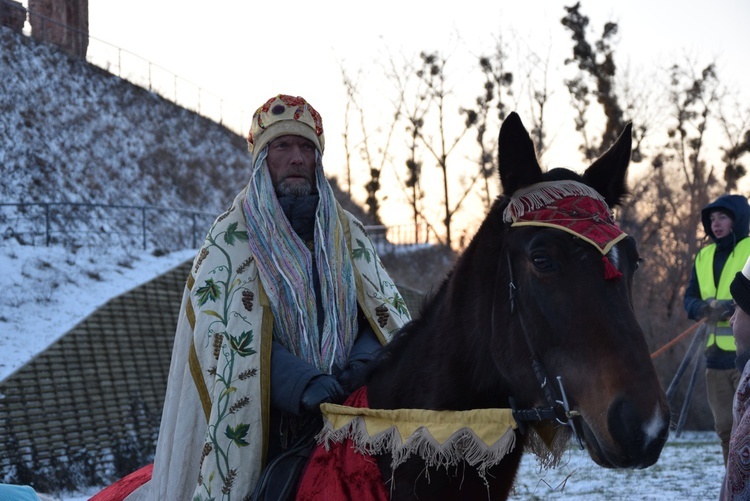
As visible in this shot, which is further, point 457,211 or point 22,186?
point 457,211

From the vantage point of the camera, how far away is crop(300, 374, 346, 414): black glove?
290 cm

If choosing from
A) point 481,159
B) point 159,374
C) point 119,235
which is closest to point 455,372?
point 159,374

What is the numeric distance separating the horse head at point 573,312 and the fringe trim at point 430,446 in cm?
16

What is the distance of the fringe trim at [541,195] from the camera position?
2.48 m

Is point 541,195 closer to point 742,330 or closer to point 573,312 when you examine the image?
point 573,312

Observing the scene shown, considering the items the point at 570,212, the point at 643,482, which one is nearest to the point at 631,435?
the point at 570,212

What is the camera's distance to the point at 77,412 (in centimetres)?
1109

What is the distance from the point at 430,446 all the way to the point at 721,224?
18.0ft

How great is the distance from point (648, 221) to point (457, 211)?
31.9 ft

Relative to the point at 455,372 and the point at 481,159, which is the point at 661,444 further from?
the point at 481,159

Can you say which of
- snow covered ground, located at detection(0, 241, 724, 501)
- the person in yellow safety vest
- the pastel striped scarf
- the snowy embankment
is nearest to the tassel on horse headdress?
the pastel striped scarf

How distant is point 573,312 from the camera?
88.5 inches

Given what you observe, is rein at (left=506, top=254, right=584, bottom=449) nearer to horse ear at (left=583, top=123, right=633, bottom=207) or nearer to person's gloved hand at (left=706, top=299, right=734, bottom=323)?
horse ear at (left=583, top=123, right=633, bottom=207)

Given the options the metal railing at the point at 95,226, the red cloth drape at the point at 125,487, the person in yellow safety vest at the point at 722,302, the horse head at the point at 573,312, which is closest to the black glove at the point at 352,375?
the horse head at the point at 573,312
